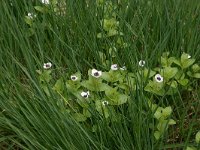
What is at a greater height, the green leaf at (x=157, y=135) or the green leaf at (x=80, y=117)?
the green leaf at (x=80, y=117)

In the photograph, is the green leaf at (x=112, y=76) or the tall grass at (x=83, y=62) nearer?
the tall grass at (x=83, y=62)

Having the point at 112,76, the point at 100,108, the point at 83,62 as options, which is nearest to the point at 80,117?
the point at 100,108

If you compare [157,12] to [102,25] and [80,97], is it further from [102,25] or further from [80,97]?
[80,97]

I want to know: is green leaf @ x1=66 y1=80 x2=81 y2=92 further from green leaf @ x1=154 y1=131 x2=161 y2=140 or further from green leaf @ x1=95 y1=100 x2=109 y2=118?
green leaf @ x1=154 y1=131 x2=161 y2=140

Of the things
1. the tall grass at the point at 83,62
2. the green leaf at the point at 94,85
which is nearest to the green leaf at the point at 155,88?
the tall grass at the point at 83,62

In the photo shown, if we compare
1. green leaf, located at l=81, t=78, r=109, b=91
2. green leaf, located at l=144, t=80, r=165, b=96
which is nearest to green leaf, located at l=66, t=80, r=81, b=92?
green leaf, located at l=81, t=78, r=109, b=91

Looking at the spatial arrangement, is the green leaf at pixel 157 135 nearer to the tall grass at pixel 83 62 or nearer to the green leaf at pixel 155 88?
the tall grass at pixel 83 62

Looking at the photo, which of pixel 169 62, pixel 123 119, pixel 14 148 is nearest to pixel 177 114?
pixel 169 62

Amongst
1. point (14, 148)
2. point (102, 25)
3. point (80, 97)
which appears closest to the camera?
point (80, 97)
